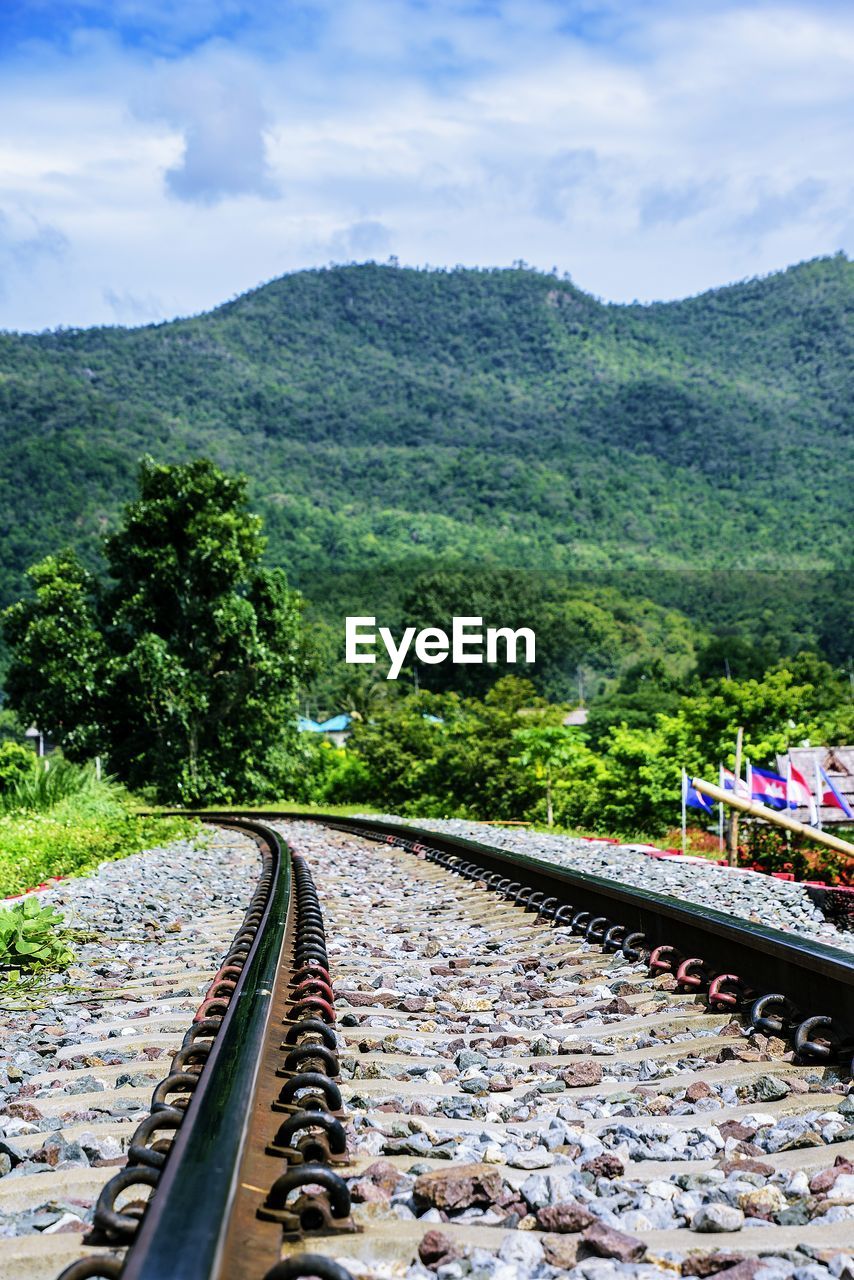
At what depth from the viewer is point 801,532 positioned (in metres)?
124

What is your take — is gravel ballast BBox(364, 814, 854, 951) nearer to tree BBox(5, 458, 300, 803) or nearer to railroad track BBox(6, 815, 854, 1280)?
railroad track BBox(6, 815, 854, 1280)

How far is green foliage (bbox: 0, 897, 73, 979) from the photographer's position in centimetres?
552

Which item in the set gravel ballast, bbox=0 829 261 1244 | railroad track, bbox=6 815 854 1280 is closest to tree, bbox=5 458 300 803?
gravel ballast, bbox=0 829 261 1244

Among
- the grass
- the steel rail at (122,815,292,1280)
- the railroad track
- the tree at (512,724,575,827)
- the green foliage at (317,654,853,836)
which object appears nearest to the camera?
the steel rail at (122,815,292,1280)

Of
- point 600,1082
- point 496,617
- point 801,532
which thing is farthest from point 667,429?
point 600,1082

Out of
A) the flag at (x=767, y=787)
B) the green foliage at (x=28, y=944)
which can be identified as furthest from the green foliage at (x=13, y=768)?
the green foliage at (x=28, y=944)

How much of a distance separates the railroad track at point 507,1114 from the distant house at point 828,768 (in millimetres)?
15233

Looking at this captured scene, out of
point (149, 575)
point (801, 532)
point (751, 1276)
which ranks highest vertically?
point (801, 532)

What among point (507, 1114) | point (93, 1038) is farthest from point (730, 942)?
point (93, 1038)

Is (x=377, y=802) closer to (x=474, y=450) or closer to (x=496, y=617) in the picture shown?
(x=496, y=617)

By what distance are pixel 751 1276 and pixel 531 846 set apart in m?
12.1

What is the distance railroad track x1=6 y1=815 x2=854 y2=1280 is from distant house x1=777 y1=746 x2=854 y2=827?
15233 millimetres

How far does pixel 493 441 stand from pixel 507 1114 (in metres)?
163

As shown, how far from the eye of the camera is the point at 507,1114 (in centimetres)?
299
